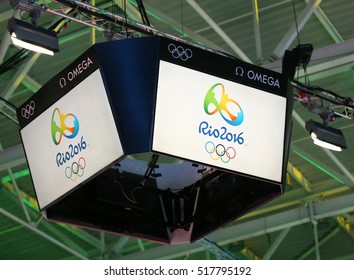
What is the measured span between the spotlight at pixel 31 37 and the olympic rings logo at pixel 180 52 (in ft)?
8.12

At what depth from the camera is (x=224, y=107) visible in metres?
9.27

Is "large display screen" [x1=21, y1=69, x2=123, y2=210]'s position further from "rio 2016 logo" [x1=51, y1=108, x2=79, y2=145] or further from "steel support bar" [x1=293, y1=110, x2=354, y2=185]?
"steel support bar" [x1=293, y1=110, x2=354, y2=185]

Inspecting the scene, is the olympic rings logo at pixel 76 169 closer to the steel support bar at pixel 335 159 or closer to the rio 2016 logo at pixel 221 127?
the rio 2016 logo at pixel 221 127

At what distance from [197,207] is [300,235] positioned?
38.1 ft

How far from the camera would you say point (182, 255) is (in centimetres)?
2069

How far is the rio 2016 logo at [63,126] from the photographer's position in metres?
9.40

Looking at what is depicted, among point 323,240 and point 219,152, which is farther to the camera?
point 323,240

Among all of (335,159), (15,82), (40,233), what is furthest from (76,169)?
(40,233)

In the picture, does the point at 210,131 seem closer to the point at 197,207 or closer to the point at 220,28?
the point at 197,207

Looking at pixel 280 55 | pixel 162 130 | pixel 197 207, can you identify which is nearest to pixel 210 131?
pixel 162 130

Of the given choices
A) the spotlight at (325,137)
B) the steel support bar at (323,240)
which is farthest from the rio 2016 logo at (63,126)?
the steel support bar at (323,240)

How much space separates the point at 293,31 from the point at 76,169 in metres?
6.18

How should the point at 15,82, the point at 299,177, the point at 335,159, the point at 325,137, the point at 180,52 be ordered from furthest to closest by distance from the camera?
the point at 299,177 → the point at 335,159 → the point at 15,82 → the point at 325,137 → the point at 180,52

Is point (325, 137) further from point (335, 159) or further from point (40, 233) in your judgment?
point (40, 233)
